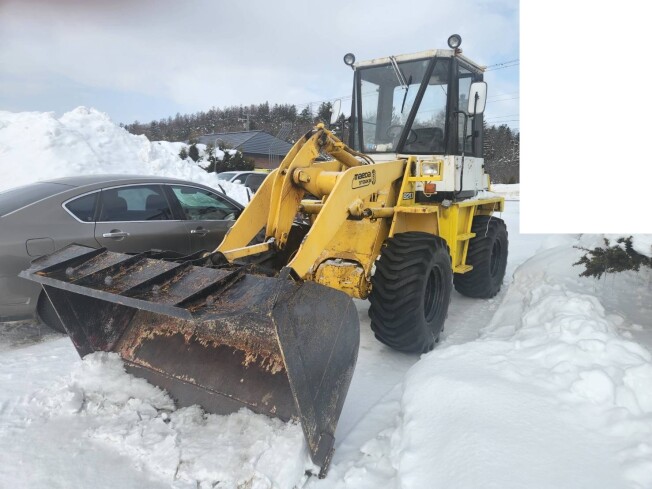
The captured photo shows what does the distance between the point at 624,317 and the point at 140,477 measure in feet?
13.0

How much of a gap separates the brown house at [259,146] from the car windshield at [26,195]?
32.2 metres

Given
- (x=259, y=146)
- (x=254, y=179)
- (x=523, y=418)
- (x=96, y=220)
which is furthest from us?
(x=259, y=146)

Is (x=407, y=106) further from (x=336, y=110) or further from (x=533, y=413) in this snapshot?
(x=533, y=413)

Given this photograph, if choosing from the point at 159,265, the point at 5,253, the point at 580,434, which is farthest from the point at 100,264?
the point at 580,434

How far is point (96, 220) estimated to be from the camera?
14.4 ft

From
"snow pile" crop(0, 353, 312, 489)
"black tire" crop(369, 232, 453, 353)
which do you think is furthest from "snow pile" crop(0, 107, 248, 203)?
"black tire" crop(369, 232, 453, 353)

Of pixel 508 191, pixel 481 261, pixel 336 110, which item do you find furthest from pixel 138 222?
pixel 508 191

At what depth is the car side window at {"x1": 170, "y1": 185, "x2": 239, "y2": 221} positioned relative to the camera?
5.16 meters

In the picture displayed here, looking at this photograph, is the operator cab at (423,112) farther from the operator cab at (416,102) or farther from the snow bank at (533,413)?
the snow bank at (533,413)

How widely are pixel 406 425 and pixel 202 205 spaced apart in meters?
3.63

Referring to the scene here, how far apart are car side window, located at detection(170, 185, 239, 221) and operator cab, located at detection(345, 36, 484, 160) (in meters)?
1.76

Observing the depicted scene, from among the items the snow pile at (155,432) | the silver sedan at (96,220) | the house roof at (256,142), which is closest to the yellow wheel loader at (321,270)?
the snow pile at (155,432)

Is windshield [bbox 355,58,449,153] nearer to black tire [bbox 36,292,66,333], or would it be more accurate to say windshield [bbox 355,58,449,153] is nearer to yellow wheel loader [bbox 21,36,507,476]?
yellow wheel loader [bbox 21,36,507,476]

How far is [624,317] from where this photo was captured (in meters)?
4.08
